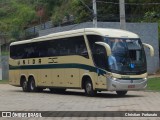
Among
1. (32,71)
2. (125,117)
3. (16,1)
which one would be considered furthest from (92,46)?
(16,1)

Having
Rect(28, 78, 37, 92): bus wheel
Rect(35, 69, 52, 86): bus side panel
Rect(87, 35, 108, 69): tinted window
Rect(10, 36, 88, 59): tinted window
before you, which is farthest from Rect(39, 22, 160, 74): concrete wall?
Rect(87, 35, 108, 69): tinted window

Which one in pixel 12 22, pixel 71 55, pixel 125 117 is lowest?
pixel 125 117

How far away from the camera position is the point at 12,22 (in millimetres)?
92062

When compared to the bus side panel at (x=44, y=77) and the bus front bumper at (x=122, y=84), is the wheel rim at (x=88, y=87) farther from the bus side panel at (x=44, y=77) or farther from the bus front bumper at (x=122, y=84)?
the bus side panel at (x=44, y=77)

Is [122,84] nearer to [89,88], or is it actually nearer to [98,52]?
[98,52]

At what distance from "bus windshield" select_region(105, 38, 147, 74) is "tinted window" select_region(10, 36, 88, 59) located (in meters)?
1.95

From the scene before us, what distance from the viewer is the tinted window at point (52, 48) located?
27250 mm

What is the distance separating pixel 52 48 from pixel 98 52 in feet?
18.0

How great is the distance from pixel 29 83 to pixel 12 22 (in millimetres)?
59396

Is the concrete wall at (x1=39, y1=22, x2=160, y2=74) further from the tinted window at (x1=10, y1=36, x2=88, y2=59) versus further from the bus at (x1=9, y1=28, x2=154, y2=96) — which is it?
the bus at (x1=9, y1=28, x2=154, y2=96)

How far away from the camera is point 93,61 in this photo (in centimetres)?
2588

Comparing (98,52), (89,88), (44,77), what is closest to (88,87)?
(89,88)

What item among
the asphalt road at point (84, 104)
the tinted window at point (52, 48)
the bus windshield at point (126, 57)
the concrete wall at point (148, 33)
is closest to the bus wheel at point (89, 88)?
the asphalt road at point (84, 104)

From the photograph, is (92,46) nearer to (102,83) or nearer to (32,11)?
(102,83)
